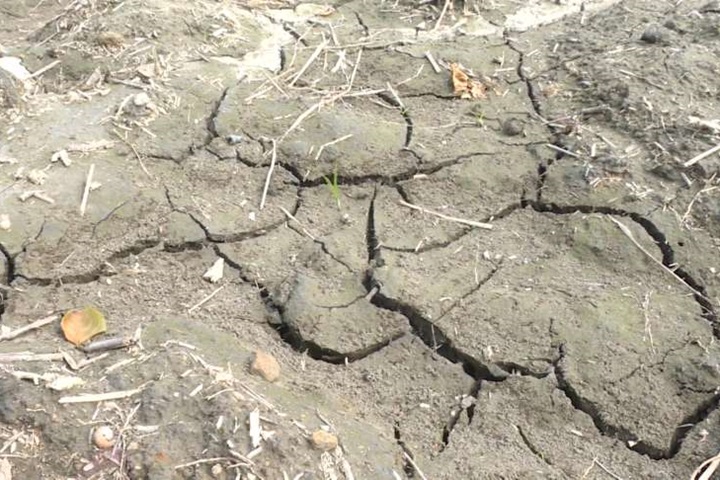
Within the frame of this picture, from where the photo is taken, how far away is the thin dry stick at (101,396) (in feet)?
7.61

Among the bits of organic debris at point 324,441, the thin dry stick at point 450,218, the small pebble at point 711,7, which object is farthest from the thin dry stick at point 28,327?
the small pebble at point 711,7

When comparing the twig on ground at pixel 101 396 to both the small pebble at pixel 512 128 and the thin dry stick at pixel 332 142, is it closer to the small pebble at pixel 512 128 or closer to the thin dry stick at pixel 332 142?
the thin dry stick at pixel 332 142

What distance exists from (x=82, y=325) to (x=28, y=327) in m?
0.19

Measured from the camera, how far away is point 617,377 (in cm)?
273

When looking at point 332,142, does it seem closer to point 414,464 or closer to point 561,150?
point 561,150

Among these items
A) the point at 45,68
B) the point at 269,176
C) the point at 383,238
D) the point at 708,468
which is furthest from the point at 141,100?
the point at 708,468

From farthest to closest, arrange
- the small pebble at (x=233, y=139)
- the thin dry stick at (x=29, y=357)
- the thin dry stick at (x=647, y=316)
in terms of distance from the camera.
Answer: the small pebble at (x=233, y=139) → the thin dry stick at (x=647, y=316) → the thin dry stick at (x=29, y=357)

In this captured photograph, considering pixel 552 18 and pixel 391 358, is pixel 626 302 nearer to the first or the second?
pixel 391 358

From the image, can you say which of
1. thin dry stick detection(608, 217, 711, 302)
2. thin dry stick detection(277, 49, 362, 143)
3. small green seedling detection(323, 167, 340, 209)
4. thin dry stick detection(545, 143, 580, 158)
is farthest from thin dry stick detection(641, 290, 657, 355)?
thin dry stick detection(277, 49, 362, 143)

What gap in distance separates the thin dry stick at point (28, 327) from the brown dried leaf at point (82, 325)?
6 centimetres

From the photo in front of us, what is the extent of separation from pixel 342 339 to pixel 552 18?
98.0 inches

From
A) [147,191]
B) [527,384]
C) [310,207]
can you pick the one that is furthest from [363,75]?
[527,384]

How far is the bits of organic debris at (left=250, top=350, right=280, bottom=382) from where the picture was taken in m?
2.61

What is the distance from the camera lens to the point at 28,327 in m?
2.73
